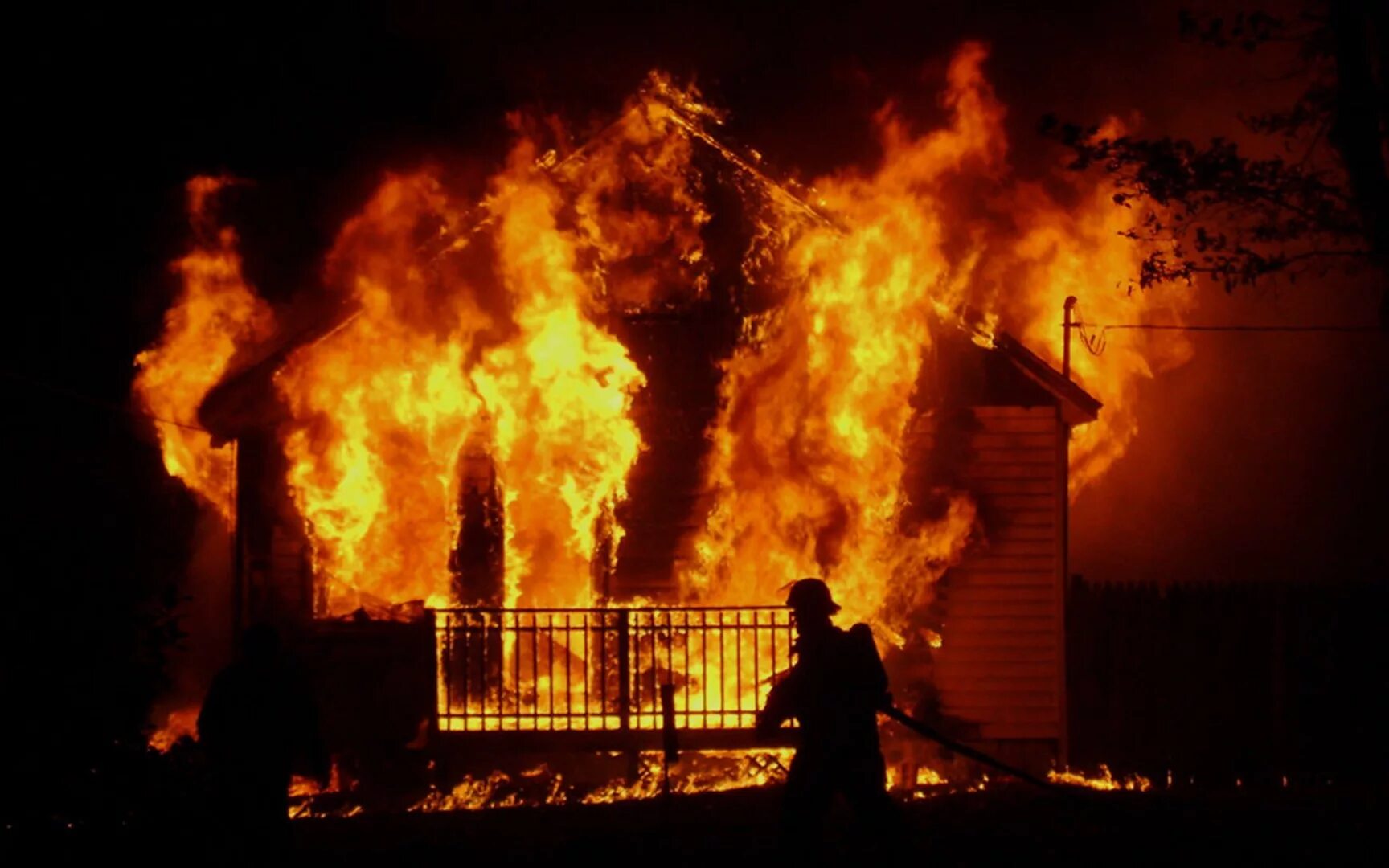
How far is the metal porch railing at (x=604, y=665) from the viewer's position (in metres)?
13.0

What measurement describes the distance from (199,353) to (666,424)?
5128mm

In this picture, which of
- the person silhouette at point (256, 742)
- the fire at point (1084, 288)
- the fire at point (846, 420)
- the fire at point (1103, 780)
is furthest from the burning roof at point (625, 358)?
the person silhouette at point (256, 742)

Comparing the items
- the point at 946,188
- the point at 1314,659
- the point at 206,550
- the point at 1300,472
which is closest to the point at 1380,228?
the point at 946,188

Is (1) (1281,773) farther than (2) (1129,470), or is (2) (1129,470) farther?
(2) (1129,470)

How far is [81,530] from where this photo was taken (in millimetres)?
8383

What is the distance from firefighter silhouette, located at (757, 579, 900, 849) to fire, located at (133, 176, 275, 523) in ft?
28.9

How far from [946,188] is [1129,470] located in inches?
300

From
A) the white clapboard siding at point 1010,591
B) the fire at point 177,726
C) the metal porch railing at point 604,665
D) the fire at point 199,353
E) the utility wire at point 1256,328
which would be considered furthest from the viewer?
the utility wire at point 1256,328

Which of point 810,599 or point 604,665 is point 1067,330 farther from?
point 810,599

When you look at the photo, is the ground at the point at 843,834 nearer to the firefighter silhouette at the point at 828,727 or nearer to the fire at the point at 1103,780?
the firefighter silhouette at the point at 828,727

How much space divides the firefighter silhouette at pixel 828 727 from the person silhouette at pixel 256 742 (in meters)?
2.65

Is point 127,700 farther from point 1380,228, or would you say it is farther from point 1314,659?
point 1314,659

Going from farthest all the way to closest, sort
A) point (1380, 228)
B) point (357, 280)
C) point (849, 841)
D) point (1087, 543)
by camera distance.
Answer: point (1087, 543) < point (357, 280) < point (1380, 228) < point (849, 841)

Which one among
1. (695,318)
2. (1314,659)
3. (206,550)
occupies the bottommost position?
(1314,659)
